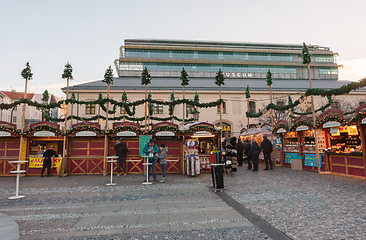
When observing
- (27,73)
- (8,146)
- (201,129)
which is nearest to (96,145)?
(8,146)

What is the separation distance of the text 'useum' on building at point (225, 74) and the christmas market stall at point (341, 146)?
1921 cm

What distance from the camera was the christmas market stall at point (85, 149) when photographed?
1265cm

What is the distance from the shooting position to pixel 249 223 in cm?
469

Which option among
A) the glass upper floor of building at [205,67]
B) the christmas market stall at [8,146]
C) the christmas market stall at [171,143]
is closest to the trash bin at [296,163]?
the christmas market stall at [171,143]

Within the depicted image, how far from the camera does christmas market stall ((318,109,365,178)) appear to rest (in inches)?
407

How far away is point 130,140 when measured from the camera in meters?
13.1

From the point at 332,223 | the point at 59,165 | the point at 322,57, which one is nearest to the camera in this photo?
the point at 332,223

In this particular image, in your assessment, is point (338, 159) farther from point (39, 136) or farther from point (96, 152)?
point (39, 136)

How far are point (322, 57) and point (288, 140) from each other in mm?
44319

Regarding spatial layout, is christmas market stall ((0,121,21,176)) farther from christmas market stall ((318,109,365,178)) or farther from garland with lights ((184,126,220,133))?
christmas market stall ((318,109,365,178))

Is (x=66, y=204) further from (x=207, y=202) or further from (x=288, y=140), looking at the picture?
(x=288, y=140)

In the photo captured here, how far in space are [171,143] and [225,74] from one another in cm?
3395

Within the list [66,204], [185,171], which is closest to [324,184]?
[185,171]

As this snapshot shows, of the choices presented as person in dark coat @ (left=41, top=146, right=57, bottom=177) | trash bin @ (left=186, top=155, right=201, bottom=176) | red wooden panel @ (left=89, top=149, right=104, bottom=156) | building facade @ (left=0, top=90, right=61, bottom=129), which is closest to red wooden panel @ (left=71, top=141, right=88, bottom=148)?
red wooden panel @ (left=89, top=149, right=104, bottom=156)
